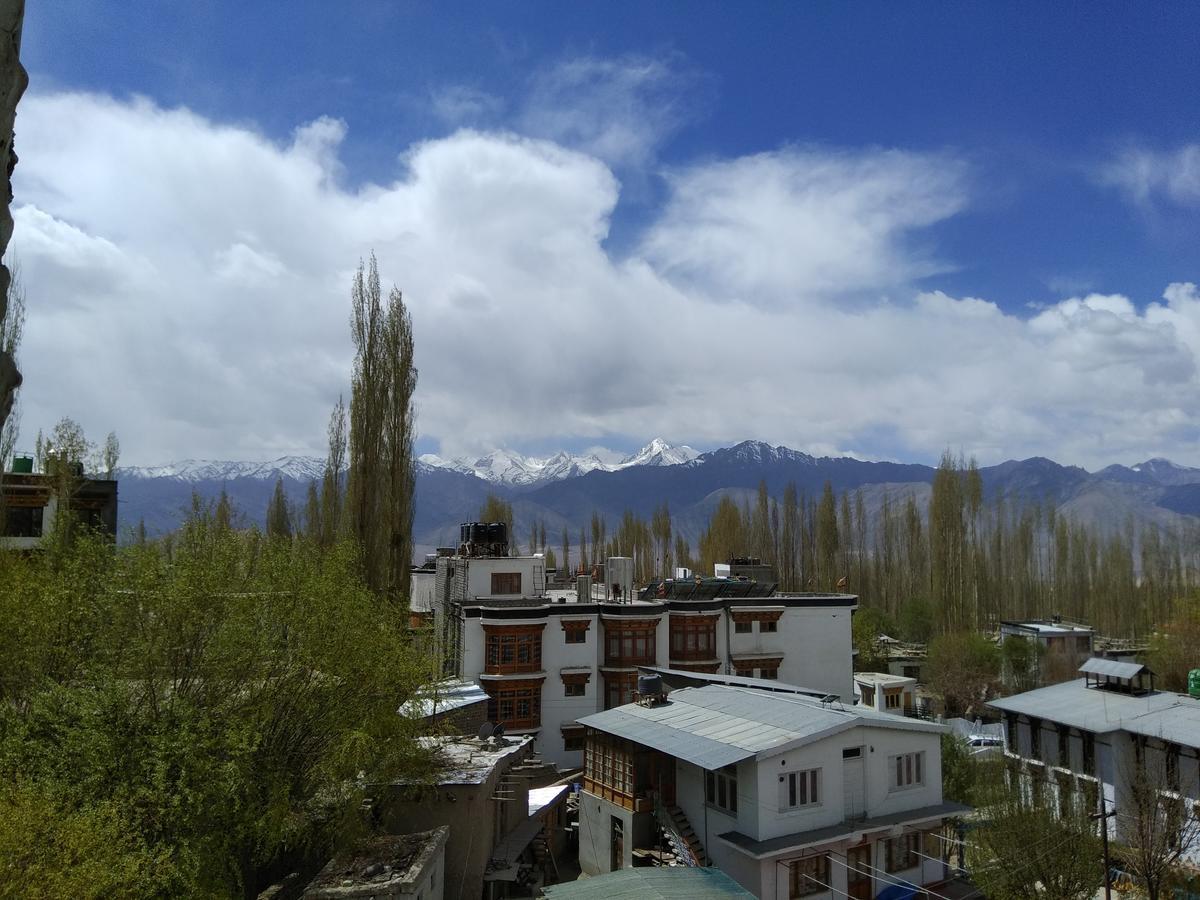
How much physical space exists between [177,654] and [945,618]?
55.0 m

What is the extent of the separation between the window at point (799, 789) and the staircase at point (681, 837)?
266cm

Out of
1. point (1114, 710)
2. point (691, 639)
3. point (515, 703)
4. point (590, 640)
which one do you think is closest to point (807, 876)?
point (1114, 710)

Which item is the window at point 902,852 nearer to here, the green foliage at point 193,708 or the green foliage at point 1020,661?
the green foliage at point 193,708

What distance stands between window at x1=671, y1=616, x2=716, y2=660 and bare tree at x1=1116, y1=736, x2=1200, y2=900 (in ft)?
53.2

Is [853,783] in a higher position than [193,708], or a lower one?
lower

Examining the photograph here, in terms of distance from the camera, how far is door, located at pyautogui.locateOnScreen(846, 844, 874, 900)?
18366 mm

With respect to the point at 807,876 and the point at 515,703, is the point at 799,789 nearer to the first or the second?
the point at 807,876

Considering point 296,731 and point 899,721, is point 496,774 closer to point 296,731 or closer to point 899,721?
point 296,731

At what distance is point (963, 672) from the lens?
4475 centimetres

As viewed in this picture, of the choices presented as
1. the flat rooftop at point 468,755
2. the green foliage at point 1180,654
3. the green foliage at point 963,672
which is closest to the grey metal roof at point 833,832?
the flat rooftop at point 468,755

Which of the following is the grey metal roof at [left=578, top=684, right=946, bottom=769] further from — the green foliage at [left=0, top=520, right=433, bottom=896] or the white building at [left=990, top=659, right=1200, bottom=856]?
the green foliage at [left=0, top=520, right=433, bottom=896]

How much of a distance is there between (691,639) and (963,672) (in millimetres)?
20343

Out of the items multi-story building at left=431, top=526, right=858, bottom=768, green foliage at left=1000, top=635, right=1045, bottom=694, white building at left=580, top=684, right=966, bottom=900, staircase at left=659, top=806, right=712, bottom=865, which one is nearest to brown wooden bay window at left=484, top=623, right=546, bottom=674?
multi-story building at left=431, top=526, right=858, bottom=768

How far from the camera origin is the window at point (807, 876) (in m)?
17.6
